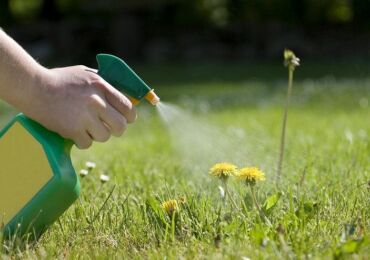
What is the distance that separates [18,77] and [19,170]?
0.23 metres

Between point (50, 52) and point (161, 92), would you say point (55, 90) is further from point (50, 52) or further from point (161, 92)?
point (50, 52)

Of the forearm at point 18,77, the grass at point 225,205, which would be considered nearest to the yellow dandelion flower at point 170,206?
the grass at point 225,205

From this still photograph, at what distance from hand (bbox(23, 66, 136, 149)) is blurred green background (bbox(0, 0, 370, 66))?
37.3 ft

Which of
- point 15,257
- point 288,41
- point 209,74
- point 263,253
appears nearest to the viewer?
point 263,253

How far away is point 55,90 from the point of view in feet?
5.92

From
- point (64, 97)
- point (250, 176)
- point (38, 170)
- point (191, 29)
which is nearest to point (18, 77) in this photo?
point (64, 97)

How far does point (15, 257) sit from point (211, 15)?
12.8 metres

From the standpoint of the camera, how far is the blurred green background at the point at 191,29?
13648mm

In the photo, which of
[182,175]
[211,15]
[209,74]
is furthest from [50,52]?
[182,175]

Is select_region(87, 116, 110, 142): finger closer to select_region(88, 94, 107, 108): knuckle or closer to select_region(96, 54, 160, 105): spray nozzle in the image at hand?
select_region(88, 94, 107, 108): knuckle

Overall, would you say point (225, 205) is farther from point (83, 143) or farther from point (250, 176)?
point (83, 143)

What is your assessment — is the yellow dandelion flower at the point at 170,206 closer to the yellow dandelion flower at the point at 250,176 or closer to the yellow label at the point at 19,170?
the yellow dandelion flower at the point at 250,176

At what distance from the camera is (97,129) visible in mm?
1813

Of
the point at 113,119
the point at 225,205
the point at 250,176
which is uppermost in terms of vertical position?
the point at 113,119
